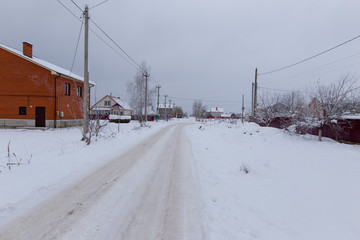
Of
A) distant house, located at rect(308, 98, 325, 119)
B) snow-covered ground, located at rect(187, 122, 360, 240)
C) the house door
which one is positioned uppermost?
distant house, located at rect(308, 98, 325, 119)

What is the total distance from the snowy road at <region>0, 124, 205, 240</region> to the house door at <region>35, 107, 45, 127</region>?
17464mm

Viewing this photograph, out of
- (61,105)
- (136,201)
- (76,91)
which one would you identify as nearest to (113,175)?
(136,201)

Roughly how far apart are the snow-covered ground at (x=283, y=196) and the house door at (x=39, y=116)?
1845cm

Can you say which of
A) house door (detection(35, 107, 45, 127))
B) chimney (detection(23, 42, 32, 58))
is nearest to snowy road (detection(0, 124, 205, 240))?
house door (detection(35, 107, 45, 127))

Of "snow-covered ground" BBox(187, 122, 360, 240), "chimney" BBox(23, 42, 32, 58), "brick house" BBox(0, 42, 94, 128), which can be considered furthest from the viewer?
"chimney" BBox(23, 42, 32, 58)

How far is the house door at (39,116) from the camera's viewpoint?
1892cm

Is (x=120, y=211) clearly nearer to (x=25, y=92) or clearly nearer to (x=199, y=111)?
(x=25, y=92)

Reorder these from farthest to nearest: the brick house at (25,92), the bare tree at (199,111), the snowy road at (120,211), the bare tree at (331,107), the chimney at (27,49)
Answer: the bare tree at (199,111) < the chimney at (27,49) < the brick house at (25,92) < the bare tree at (331,107) < the snowy road at (120,211)

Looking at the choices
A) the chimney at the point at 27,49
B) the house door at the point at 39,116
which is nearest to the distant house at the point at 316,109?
the house door at the point at 39,116

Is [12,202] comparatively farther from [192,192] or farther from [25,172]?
[192,192]

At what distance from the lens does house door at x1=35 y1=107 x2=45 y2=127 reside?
1892 cm

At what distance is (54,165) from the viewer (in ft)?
20.6

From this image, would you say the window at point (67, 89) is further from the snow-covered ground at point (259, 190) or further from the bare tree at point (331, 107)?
the bare tree at point (331, 107)

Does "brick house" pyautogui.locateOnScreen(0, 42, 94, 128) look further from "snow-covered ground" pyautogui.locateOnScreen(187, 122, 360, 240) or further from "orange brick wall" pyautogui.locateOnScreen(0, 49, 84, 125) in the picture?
"snow-covered ground" pyautogui.locateOnScreen(187, 122, 360, 240)
